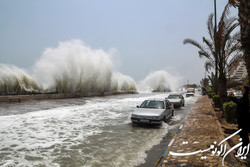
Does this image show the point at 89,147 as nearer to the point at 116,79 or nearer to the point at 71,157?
the point at 71,157

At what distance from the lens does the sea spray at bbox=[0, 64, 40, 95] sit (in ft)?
103

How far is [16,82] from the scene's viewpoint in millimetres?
33125

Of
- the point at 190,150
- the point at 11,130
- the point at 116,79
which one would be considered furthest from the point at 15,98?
the point at 116,79

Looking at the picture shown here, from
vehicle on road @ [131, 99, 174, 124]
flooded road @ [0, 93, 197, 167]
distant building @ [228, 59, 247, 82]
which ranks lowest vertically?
Result: flooded road @ [0, 93, 197, 167]

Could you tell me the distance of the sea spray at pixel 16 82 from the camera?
31.4 meters

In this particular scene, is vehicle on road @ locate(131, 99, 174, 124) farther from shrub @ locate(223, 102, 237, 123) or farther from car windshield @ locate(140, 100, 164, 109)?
shrub @ locate(223, 102, 237, 123)

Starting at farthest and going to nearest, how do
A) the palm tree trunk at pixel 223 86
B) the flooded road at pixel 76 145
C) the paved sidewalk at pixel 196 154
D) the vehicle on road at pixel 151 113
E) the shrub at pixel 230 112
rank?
the palm tree trunk at pixel 223 86
the vehicle on road at pixel 151 113
the shrub at pixel 230 112
the flooded road at pixel 76 145
the paved sidewalk at pixel 196 154

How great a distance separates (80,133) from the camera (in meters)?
7.91

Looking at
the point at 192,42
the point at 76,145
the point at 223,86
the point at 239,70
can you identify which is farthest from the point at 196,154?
the point at 239,70

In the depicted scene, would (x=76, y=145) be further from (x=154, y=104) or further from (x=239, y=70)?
(x=239, y=70)

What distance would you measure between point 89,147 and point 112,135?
166 cm

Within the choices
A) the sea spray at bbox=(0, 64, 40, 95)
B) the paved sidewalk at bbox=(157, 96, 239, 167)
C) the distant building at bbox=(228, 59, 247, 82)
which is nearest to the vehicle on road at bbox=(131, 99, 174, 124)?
the paved sidewalk at bbox=(157, 96, 239, 167)

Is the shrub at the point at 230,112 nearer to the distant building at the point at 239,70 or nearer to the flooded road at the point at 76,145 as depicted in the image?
the distant building at the point at 239,70

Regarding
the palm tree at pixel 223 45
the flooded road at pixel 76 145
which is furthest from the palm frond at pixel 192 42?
the flooded road at pixel 76 145
